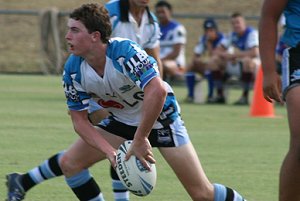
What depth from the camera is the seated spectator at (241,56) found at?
1700cm

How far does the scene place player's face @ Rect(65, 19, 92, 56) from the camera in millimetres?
5961

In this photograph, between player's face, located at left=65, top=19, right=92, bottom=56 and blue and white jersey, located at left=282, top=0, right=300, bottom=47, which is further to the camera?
player's face, located at left=65, top=19, right=92, bottom=56

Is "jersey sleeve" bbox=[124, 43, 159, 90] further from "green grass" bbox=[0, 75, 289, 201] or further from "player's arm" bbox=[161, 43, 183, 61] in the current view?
"player's arm" bbox=[161, 43, 183, 61]

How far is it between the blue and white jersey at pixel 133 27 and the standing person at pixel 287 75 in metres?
3.35

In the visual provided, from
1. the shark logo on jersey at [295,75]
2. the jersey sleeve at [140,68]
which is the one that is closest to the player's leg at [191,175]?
the jersey sleeve at [140,68]

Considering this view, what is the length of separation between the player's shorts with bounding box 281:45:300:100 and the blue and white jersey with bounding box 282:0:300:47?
43 millimetres

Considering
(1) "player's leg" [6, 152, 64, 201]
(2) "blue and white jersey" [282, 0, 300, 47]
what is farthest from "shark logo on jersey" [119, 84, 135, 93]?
(2) "blue and white jersey" [282, 0, 300, 47]

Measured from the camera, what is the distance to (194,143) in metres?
10.9

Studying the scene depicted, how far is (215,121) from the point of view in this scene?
44.1ft

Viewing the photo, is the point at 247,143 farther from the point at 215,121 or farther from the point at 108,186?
the point at 108,186

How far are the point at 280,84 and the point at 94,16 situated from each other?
4.03 feet

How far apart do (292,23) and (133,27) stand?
3.40 meters

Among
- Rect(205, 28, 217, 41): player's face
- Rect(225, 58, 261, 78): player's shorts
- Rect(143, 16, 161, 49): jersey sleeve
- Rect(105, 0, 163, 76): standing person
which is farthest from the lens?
Rect(205, 28, 217, 41): player's face

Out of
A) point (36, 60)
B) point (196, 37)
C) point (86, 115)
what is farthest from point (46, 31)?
point (86, 115)
